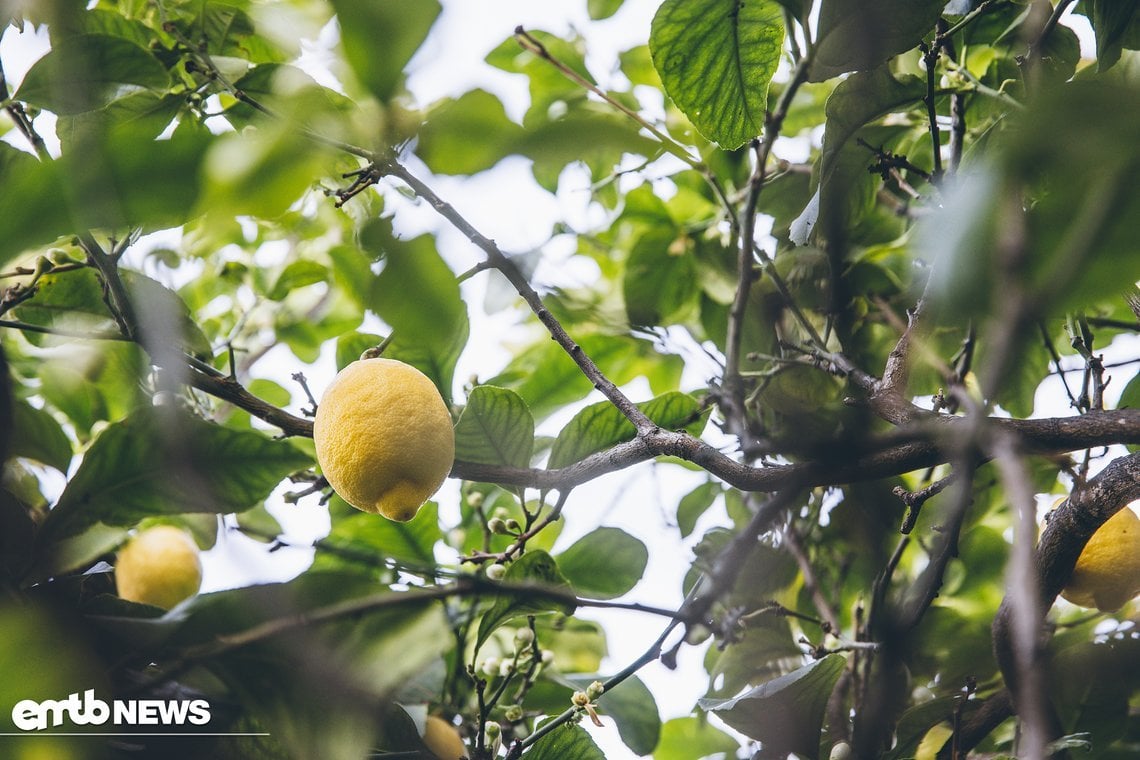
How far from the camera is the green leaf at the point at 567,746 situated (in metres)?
0.80

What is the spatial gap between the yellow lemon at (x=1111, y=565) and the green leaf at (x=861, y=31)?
0.52 meters

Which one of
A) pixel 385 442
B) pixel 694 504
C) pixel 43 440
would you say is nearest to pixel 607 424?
pixel 385 442

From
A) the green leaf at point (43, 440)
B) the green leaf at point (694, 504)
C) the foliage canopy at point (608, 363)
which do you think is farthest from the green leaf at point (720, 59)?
the green leaf at point (43, 440)

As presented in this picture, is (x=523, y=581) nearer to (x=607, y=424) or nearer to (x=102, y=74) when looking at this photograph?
(x=607, y=424)

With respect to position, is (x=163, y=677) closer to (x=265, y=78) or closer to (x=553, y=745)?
(x=553, y=745)

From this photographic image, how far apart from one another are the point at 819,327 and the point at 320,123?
98 cm

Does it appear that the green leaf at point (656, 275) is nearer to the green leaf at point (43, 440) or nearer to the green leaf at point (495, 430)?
the green leaf at point (495, 430)

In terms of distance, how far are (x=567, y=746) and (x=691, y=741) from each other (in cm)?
43

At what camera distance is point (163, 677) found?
16.8 inches

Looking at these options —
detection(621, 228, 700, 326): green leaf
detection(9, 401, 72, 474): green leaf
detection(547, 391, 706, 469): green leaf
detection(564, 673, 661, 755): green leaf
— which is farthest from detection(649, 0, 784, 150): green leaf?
detection(9, 401, 72, 474): green leaf

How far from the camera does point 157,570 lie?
1009 mm

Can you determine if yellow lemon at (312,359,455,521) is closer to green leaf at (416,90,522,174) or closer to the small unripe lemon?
the small unripe lemon

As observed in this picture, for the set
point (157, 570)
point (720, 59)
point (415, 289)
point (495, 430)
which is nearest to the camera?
point (415, 289)

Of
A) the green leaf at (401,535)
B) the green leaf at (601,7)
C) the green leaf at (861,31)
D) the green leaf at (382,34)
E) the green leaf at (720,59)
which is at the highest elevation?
the green leaf at (601,7)
